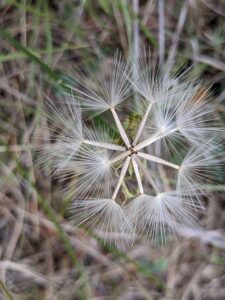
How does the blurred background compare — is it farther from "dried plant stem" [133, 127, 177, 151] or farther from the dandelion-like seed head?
"dried plant stem" [133, 127, 177, 151]

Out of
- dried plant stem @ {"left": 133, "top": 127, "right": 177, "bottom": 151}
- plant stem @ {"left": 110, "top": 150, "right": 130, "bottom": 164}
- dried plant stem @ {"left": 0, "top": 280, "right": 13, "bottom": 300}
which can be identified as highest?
dried plant stem @ {"left": 133, "top": 127, "right": 177, "bottom": 151}

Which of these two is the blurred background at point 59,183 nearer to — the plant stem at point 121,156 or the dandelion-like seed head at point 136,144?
the dandelion-like seed head at point 136,144

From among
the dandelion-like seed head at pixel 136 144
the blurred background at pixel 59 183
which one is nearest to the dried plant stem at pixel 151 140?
the dandelion-like seed head at pixel 136 144

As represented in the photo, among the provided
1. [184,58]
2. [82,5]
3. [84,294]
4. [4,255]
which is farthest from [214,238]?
[82,5]

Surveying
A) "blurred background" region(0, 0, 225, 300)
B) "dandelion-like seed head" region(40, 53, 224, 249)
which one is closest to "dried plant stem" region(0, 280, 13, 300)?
"blurred background" region(0, 0, 225, 300)

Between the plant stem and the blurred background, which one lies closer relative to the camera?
the plant stem

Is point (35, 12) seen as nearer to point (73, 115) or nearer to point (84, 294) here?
point (73, 115)

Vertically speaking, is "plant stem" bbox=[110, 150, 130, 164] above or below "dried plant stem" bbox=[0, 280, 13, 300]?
above
